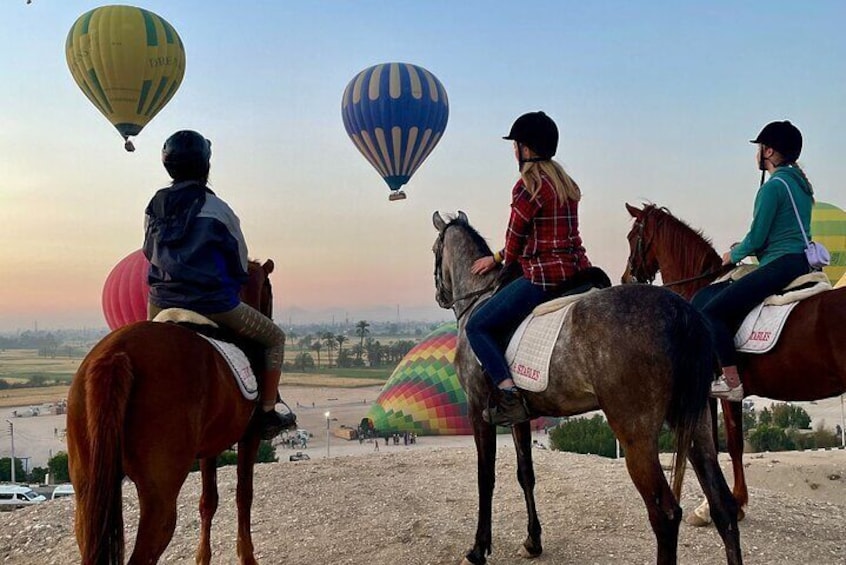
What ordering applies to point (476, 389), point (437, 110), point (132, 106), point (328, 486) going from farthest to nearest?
1. point (437, 110)
2. point (132, 106)
3. point (328, 486)
4. point (476, 389)

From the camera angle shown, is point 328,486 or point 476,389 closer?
point 476,389

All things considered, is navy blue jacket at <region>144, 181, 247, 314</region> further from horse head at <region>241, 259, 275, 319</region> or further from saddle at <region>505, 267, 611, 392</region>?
saddle at <region>505, 267, 611, 392</region>

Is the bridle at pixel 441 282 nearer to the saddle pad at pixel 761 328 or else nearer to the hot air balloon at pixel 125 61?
the saddle pad at pixel 761 328

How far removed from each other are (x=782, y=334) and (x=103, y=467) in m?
4.95

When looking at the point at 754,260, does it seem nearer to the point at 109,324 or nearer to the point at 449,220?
the point at 449,220

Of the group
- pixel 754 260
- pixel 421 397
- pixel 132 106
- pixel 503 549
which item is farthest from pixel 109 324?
pixel 421 397

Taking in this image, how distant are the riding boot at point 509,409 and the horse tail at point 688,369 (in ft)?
3.48

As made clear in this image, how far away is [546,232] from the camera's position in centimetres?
495

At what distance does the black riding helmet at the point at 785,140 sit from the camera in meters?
5.76

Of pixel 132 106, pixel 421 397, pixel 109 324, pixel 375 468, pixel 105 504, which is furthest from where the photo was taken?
pixel 421 397

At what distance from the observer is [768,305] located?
18.5 ft

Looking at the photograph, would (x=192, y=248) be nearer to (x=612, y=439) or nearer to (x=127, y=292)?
(x=127, y=292)

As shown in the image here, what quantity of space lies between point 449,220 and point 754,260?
110 inches

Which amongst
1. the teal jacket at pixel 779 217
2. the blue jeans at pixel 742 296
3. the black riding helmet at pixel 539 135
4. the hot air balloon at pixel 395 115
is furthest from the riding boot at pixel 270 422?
the hot air balloon at pixel 395 115
